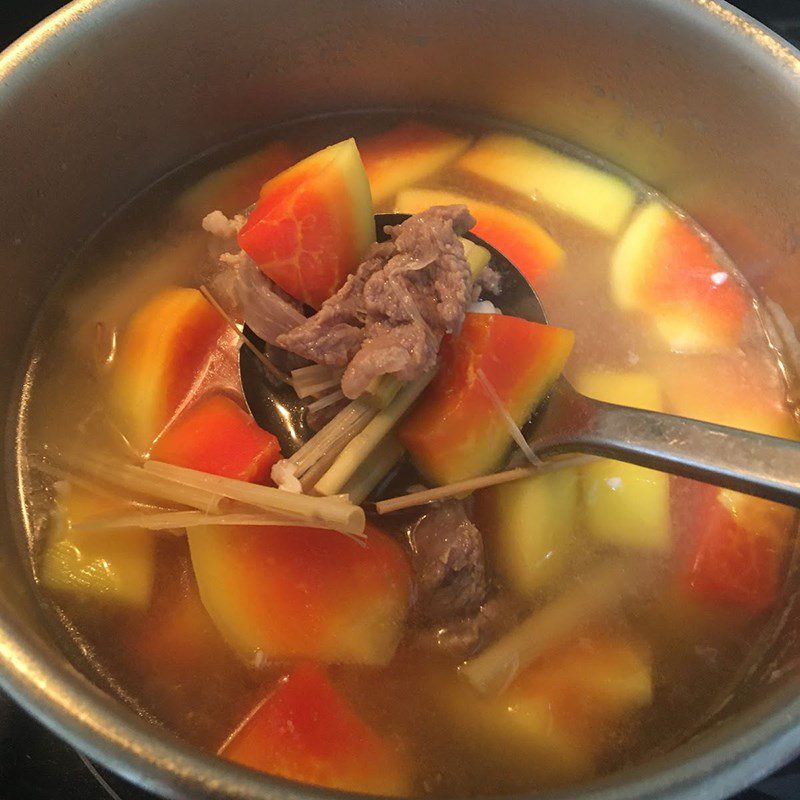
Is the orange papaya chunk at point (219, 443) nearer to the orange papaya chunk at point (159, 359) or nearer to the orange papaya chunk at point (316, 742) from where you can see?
the orange papaya chunk at point (159, 359)

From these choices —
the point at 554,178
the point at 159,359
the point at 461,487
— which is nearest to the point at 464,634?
the point at 461,487

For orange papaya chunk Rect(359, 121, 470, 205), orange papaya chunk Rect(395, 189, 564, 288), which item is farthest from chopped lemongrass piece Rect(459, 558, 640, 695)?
orange papaya chunk Rect(359, 121, 470, 205)

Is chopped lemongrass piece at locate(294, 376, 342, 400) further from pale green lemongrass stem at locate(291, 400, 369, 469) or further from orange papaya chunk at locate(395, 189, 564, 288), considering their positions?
orange papaya chunk at locate(395, 189, 564, 288)

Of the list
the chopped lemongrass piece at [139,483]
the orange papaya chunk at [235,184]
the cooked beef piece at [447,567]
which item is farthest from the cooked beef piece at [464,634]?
the orange papaya chunk at [235,184]

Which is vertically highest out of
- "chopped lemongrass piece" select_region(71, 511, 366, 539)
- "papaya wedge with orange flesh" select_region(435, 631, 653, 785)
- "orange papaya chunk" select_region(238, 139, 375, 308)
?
"orange papaya chunk" select_region(238, 139, 375, 308)

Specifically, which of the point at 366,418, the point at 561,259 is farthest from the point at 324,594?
the point at 561,259

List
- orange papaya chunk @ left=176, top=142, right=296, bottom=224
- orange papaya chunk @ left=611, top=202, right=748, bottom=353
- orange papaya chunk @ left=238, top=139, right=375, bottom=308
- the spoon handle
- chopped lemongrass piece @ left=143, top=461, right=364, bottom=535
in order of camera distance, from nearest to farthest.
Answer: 1. the spoon handle
2. chopped lemongrass piece @ left=143, top=461, right=364, bottom=535
3. orange papaya chunk @ left=238, top=139, right=375, bottom=308
4. orange papaya chunk @ left=611, top=202, right=748, bottom=353
5. orange papaya chunk @ left=176, top=142, right=296, bottom=224
